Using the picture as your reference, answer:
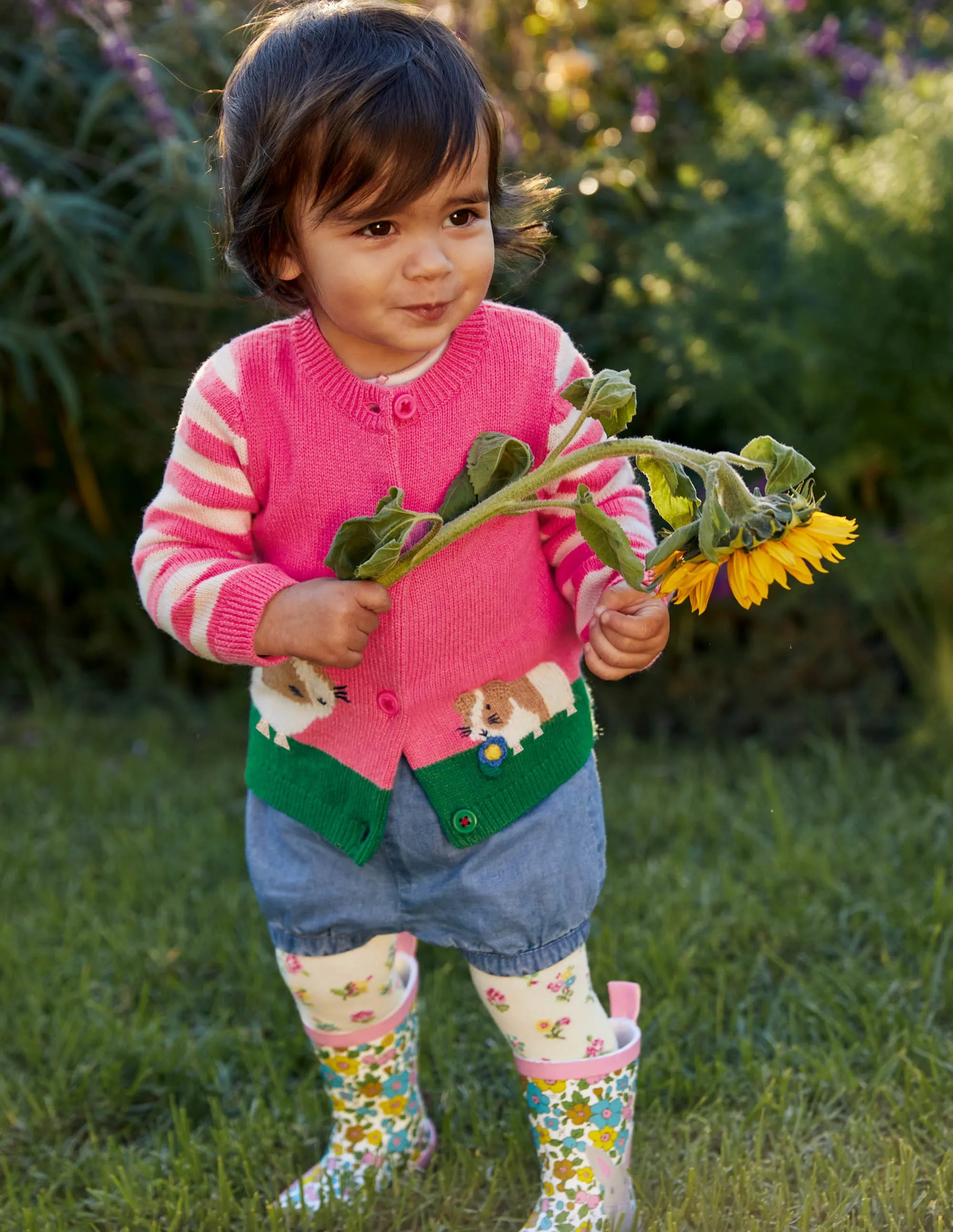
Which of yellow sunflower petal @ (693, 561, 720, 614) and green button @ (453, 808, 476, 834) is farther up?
yellow sunflower petal @ (693, 561, 720, 614)

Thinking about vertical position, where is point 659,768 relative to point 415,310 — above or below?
below

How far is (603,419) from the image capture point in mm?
1487

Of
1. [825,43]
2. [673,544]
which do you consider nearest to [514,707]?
[673,544]

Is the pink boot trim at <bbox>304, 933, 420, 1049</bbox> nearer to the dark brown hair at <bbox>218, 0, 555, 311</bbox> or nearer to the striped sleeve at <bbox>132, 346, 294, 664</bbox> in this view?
the striped sleeve at <bbox>132, 346, 294, 664</bbox>

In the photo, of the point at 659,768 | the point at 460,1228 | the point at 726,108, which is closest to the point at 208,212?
the point at 726,108

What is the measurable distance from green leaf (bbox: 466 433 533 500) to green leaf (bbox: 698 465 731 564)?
0.24m

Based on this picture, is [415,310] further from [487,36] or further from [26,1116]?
[487,36]

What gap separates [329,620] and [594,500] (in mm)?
348

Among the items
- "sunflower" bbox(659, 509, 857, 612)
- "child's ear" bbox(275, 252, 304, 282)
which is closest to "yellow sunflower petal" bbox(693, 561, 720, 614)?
"sunflower" bbox(659, 509, 857, 612)

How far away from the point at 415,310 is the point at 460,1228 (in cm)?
115

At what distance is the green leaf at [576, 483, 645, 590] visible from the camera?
1.44 m

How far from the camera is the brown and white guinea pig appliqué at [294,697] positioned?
169 cm

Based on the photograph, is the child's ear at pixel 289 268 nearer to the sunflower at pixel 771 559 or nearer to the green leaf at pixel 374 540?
the green leaf at pixel 374 540

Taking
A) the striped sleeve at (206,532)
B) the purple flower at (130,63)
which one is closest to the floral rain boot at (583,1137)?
the striped sleeve at (206,532)
